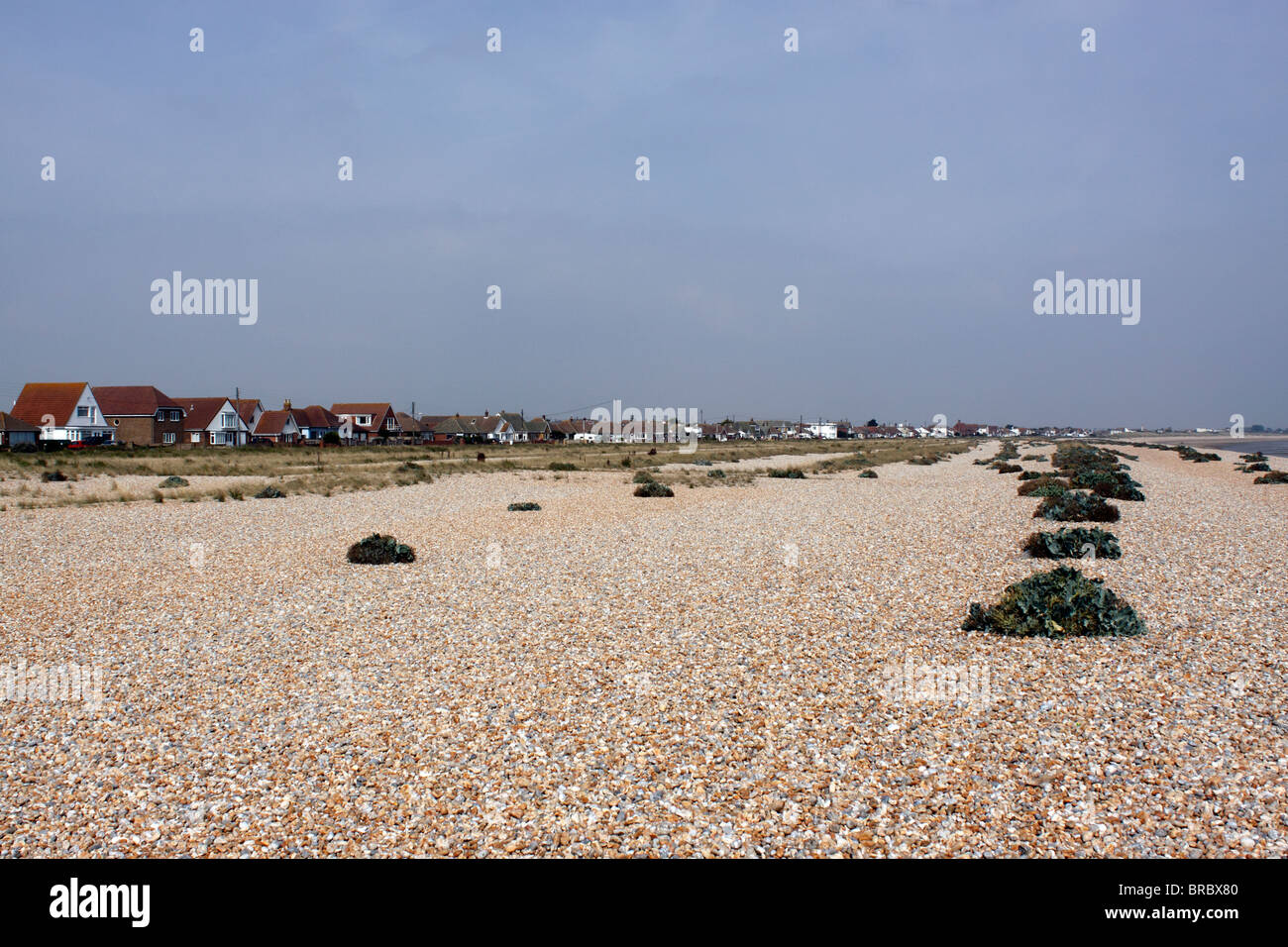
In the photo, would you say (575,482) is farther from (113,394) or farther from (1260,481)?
(113,394)

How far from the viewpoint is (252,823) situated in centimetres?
484

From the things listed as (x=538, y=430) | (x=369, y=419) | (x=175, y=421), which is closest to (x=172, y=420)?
(x=175, y=421)

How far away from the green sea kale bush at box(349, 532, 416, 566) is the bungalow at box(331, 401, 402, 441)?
101530 millimetres

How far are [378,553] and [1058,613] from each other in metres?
11.9

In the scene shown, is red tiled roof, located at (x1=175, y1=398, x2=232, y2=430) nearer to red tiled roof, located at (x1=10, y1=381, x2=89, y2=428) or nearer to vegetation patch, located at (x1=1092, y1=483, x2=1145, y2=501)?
red tiled roof, located at (x1=10, y1=381, x2=89, y2=428)

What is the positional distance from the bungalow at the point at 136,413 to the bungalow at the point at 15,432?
716 cm

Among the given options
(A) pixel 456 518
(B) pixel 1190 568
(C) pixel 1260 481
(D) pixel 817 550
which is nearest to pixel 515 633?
(D) pixel 817 550

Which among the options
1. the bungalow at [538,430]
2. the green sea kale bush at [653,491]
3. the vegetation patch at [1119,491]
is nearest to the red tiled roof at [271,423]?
the bungalow at [538,430]

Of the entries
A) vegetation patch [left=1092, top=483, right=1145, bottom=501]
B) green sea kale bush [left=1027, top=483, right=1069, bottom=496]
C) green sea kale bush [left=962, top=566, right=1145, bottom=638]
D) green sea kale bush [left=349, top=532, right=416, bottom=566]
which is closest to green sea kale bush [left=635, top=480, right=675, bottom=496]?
green sea kale bush [left=1027, top=483, right=1069, bottom=496]

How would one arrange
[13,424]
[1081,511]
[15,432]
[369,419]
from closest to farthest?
[1081,511]
[15,432]
[13,424]
[369,419]

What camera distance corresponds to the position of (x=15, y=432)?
7069cm

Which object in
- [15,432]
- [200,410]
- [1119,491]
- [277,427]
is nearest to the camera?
[1119,491]

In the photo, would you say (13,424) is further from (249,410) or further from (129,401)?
(249,410)

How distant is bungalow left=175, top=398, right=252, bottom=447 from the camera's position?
84250 millimetres
